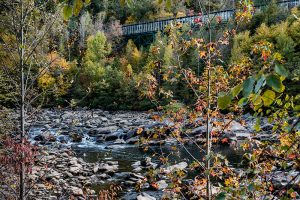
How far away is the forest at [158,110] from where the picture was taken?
6.38 ft

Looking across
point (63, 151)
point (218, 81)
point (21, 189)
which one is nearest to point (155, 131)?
point (218, 81)

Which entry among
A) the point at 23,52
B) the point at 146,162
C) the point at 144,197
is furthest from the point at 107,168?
the point at 23,52

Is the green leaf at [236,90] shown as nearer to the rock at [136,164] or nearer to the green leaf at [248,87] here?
the green leaf at [248,87]

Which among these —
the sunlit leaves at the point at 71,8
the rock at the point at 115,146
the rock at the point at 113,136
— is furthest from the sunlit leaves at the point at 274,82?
the rock at the point at 113,136

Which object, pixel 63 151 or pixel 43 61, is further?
pixel 63 151

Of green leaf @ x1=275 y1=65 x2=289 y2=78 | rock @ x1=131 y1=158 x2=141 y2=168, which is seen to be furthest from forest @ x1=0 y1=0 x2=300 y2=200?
rock @ x1=131 y1=158 x2=141 y2=168

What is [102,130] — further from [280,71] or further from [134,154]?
[280,71]

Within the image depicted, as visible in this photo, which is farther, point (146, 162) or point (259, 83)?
point (146, 162)

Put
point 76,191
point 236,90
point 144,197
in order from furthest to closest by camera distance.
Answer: point 76,191 → point 144,197 → point 236,90

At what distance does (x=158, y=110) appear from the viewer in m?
3.59

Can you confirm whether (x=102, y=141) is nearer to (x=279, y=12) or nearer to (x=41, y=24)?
(x=41, y=24)

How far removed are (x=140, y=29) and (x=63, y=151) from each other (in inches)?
850

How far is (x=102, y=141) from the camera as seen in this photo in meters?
15.0

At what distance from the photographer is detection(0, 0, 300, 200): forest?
76.5 inches
